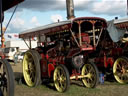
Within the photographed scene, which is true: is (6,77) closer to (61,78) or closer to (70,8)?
(61,78)

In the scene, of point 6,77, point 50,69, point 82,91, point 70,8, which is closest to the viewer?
point 6,77

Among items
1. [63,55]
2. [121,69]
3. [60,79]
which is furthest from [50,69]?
[121,69]

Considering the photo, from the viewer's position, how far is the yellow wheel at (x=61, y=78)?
216 inches

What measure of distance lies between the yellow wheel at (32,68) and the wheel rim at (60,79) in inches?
34.1

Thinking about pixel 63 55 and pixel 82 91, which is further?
pixel 63 55

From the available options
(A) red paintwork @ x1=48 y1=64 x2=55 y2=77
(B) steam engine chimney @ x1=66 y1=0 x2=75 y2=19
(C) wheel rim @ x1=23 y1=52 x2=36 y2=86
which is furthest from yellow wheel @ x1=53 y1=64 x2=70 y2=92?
(B) steam engine chimney @ x1=66 y1=0 x2=75 y2=19

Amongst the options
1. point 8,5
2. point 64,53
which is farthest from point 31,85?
point 8,5

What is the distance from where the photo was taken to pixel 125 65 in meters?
6.43

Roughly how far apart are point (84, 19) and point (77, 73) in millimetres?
1622

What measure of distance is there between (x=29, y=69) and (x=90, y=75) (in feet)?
7.42

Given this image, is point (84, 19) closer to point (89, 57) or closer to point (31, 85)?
point (89, 57)

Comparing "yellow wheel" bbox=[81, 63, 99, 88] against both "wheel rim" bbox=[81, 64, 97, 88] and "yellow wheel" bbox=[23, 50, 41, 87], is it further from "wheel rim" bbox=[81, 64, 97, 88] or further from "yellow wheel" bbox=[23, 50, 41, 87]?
"yellow wheel" bbox=[23, 50, 41, 87]

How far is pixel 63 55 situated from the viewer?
666 cm

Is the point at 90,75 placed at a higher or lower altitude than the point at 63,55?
lower
